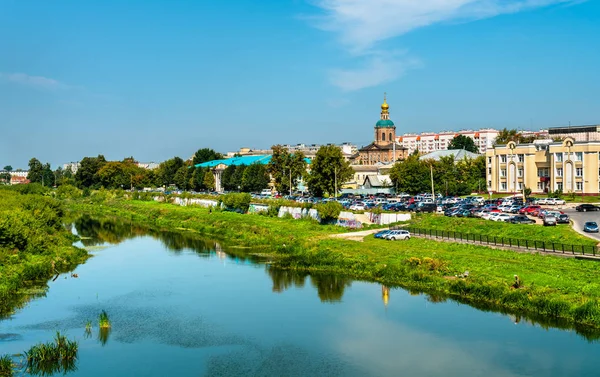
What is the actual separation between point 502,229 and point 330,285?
15.1 meters

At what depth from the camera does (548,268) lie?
3216 centimetres

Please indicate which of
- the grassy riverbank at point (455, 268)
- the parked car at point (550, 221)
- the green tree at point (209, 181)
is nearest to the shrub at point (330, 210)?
the grassy riverbank at point (455, 268)

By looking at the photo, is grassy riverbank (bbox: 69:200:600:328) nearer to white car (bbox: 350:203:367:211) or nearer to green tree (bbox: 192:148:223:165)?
white car (bbox: 350:203:367:211)

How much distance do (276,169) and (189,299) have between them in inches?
2238

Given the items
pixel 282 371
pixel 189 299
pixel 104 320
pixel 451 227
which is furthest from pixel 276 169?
pixel 282 371

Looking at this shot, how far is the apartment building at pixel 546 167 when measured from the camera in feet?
216

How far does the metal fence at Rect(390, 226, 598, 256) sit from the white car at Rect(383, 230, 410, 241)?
4.25 ft

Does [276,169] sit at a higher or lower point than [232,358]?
higher

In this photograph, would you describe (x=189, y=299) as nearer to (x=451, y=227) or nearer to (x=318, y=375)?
(x=318, y=375)

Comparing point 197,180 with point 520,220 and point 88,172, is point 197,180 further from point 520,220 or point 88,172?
point 520,220

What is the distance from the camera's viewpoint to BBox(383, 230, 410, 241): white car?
1796 inches

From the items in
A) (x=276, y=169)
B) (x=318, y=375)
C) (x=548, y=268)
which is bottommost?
(x=318, y=375)

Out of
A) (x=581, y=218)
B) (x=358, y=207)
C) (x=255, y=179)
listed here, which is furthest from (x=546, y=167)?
(x=255, y=179)

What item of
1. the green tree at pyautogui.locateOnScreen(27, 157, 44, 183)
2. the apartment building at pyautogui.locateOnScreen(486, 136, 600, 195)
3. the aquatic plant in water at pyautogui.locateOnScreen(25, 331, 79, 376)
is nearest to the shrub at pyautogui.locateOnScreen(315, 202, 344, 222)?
the apartment building at pyautogui.locateOnScreen(486, 136, 600, 195)
